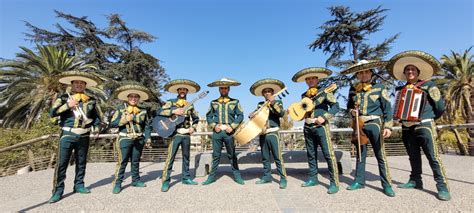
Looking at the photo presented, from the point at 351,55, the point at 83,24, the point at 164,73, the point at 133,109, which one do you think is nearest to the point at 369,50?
the point at 351,55

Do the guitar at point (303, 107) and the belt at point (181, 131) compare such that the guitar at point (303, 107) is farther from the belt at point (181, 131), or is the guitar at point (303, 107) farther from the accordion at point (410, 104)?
the belt at point (181, 131)

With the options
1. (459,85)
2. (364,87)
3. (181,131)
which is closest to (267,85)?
(364,87)

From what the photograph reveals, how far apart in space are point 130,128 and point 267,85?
9.46 feet

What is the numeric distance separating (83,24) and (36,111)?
1123cm

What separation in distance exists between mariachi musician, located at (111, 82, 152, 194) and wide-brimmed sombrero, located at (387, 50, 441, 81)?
15.5 ft

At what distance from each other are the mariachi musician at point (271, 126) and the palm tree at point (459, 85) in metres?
17.8

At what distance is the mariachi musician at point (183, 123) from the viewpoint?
5621 mm

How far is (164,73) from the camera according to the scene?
27.0m

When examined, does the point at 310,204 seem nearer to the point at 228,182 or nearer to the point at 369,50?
the point at 228,182

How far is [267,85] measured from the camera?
5.71 meters

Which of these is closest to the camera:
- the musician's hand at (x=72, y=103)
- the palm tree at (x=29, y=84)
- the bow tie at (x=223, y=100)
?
the musician's hand at (x=72, y=103)

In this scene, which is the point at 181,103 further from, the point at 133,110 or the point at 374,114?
the point at 374,114

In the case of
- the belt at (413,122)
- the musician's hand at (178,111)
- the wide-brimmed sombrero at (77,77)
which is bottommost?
the belt at (413,122)

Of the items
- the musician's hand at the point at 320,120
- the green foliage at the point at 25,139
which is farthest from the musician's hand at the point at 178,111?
the green foliage at the point at 25,139
